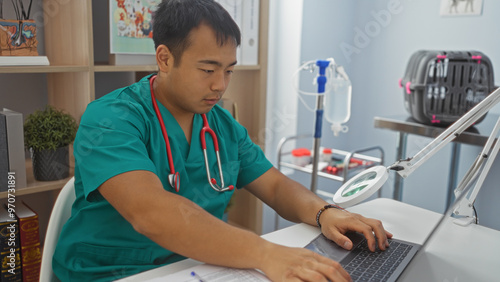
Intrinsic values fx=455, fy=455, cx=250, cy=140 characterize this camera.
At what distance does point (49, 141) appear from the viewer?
1.49m

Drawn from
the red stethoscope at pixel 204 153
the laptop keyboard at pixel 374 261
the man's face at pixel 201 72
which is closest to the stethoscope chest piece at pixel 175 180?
the red stethoscope at pixel 204 153

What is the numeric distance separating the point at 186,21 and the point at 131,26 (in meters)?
0.72

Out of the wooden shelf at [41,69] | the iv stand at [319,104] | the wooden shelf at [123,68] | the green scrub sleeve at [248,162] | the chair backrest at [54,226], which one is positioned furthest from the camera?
the iv stand at [319,104]

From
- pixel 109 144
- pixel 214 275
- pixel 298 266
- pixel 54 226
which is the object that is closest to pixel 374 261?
pixel 298 266

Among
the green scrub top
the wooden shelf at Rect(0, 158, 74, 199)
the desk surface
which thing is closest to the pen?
the green scrub top

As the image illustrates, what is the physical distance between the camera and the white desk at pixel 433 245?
86 cm

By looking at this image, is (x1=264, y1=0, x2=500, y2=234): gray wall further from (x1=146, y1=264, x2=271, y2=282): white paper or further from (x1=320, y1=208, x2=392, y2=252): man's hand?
(x1=146, y1=264, x2=271, y2=282): white paper

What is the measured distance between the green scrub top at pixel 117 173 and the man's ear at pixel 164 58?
62 millimetres

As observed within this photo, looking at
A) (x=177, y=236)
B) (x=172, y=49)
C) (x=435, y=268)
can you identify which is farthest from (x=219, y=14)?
(x=435, y=268)

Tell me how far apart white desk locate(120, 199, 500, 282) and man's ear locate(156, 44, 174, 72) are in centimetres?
45

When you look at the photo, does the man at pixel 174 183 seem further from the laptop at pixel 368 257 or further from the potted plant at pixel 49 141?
the potted plant at pixel 49 141

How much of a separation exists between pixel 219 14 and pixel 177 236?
1.66 feet

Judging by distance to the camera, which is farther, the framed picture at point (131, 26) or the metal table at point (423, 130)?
the metal table at point (423, 130)

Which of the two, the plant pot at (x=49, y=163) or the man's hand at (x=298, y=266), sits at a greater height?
the man's hand at (x=298, y=266)
